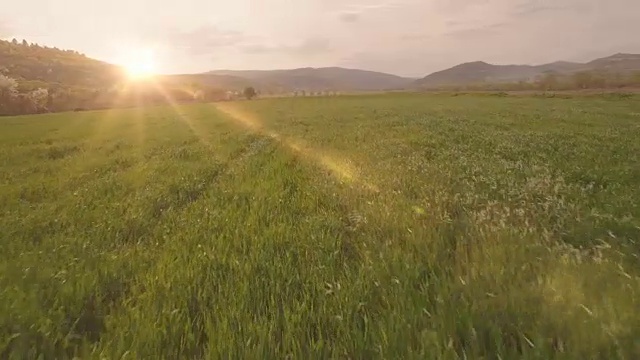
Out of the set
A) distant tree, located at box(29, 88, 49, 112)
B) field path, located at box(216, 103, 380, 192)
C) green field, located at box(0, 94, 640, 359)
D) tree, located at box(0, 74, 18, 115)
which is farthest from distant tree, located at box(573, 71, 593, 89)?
tree, located at box(0, 74, 18, 115)

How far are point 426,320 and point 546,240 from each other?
2225mm

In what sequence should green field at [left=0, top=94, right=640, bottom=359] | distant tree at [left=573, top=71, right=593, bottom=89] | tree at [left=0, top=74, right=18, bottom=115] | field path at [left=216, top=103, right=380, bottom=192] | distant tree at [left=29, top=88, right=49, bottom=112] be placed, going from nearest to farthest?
green field at [left=0, top=94, right=640, bottom=359]
field path at [left=216, top=103, right=380, bottom=192]
tree at [left=0, top=74, right=18, bottom=115]
distant tree at [left=29, top=88, right=49, bottom=112]
distant tree at [left=573, top=71, right=593, bottom=89]

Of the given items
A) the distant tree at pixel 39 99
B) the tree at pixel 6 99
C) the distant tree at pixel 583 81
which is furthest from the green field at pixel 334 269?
the distant tree at pixel 583 81

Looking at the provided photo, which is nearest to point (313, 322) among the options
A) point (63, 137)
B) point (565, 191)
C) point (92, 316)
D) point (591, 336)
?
point (591, 336)

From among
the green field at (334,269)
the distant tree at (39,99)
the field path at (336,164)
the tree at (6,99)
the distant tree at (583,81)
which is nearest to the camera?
the green field at (334,269)

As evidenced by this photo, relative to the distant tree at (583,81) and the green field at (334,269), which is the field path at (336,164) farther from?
the distant tree at (583,81)

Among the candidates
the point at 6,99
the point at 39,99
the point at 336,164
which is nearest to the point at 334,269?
the point at 336,164

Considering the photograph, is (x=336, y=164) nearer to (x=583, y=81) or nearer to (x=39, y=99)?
(x=39, y=99)

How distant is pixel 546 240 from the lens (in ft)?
14.1

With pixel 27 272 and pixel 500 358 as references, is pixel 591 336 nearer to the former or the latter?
pixel 500 358

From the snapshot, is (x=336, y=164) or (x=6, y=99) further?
(x=6, y=99)

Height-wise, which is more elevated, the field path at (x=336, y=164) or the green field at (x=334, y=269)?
the green field at (x=334, y=269)

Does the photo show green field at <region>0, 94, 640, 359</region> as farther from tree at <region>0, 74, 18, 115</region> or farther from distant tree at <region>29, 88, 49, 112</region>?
distant tree at <region>29, 88, 49, 112</region>

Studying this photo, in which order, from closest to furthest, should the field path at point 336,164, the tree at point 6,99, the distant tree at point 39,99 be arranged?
1. the field path at point 336,164
2. the tree at point 6,99
3. the distant tree at point 39,99
